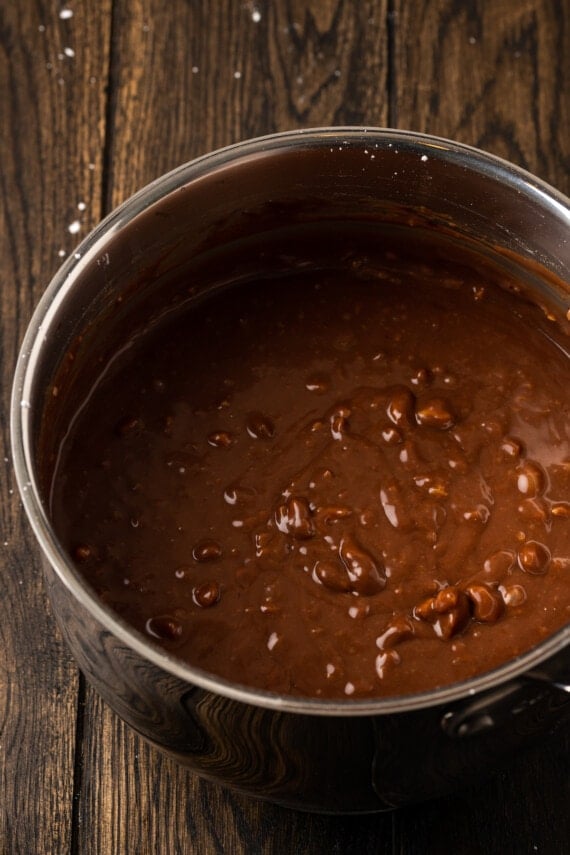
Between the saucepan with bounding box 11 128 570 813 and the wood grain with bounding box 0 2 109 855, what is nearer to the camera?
the saucepan with bounding box 11 128 570 813

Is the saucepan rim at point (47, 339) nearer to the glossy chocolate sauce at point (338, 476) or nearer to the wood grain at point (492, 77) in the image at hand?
the glossy chocolate sauce at point (338, 476)

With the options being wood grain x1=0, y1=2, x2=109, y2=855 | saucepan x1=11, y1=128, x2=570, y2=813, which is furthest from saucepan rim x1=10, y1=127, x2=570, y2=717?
wood grain x1=0, y1=2, x2=109, y2=855

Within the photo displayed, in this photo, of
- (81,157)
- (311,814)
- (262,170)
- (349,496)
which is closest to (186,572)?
(349,496)

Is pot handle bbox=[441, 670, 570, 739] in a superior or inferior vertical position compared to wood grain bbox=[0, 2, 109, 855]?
inferior

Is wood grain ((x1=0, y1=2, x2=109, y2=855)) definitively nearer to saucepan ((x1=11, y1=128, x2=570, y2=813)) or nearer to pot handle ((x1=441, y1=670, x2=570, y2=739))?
saucepan ((x1=11, y1=128, x2=570, y2=813))

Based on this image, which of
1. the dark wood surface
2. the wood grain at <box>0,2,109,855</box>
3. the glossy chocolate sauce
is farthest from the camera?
the dark wood surface

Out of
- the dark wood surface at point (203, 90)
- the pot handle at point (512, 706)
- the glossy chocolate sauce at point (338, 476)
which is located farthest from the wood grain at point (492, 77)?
the pot handle at point (512, 706)

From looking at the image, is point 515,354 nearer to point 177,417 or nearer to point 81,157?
point 177,417
